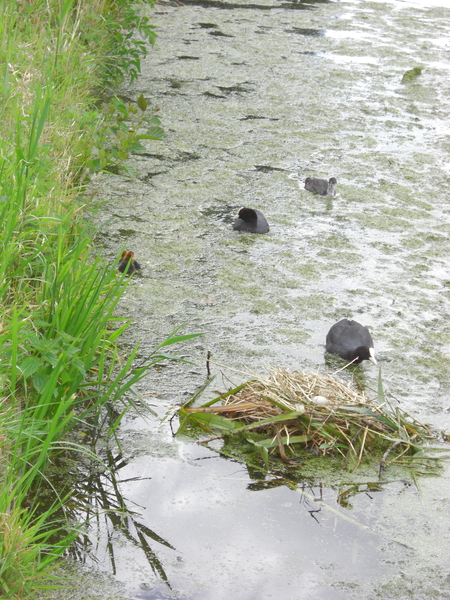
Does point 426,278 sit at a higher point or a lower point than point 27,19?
lower

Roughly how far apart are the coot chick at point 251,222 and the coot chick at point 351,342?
1.01 meters

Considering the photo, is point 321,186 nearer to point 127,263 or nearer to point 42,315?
point 127,263

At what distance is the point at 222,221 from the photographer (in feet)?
12.2

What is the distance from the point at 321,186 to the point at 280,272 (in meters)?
0.94

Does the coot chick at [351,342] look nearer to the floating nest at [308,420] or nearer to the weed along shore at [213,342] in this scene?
the weed along shore at [213,342]

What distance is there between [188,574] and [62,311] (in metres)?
0.82

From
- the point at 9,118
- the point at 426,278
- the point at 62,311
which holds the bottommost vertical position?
the point at 426,278

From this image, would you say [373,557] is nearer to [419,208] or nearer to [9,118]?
[9,118]

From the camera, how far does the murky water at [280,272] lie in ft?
Answer: 5.84

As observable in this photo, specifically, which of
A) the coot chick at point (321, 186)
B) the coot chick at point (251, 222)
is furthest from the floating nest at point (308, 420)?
the coot chick at point (321, 186)

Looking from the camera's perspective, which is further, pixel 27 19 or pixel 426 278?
pixel 27 19

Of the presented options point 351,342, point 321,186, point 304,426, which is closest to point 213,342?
point 351,342

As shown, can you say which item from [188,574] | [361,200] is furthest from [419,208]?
[188,574]

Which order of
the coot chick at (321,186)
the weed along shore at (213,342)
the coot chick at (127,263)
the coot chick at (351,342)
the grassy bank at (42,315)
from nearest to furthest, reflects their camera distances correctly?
1. the grassy bank at (42,315)
2. the weed along shore at (213,342)
3. the coot chick at (351,342)
4. the coot chick at (127,263)
5. the coot chick at (321,186)
